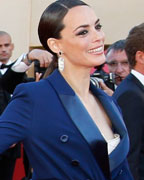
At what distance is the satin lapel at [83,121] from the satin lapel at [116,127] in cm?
6

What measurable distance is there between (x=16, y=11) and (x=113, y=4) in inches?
66.1

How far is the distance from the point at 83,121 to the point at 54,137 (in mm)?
149

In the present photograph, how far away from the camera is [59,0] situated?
221cm

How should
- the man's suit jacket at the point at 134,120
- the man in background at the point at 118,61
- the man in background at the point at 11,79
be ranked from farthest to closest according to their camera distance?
the man in background at the point at 118,61 < the man in background at the point at 11,79 < the man's suit jacket at the point at 134,120

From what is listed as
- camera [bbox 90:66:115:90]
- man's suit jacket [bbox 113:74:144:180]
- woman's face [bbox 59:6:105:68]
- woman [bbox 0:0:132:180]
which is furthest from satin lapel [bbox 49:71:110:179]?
camera [bbox 90:66:115:90]

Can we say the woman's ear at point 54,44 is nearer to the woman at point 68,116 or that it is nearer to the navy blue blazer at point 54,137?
the woman at point 68,116

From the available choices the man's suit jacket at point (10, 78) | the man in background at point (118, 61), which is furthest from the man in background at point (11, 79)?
the man in background at point (118, 61)

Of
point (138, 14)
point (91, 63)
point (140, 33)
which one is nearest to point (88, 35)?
point (91, 63)

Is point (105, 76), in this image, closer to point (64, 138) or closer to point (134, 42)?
point (134, 42)

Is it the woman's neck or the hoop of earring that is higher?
the hoop of earring

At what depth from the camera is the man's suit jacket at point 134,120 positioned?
267cm

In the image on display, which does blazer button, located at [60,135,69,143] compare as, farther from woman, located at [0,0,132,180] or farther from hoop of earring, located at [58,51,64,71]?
hoop of earring, located at [58,51,64,71]

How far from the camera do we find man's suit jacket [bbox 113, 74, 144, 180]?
2.67 metres

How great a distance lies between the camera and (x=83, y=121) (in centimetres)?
201
